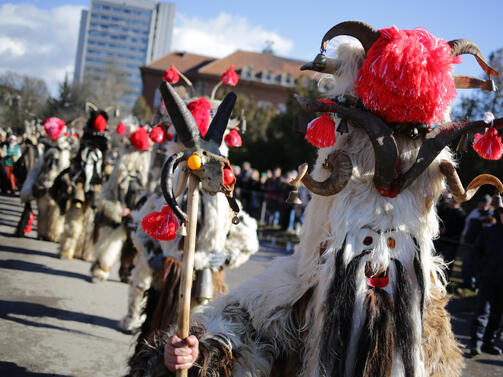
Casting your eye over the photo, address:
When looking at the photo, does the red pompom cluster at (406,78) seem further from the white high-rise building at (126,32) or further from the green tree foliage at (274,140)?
the white high-rise building at (126,32)

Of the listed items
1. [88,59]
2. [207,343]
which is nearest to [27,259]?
[207,343]

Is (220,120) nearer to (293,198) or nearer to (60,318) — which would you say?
(293,198)

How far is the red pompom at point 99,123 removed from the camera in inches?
300

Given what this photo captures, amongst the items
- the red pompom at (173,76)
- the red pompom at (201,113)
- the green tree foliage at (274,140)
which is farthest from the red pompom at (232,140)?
the green tree foliage at (274,140)

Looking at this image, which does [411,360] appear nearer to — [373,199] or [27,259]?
[373,199]

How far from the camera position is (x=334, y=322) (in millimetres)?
2236

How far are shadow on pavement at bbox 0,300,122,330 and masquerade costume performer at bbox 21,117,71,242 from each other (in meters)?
3.01

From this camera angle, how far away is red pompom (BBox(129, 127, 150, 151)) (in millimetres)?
6492

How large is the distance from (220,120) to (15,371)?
10.0ft

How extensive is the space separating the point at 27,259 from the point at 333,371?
6616 mm

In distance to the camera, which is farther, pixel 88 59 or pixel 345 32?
pixel 88 59

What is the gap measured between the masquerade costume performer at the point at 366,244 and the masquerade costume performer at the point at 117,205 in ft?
15.2

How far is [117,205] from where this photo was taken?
6852 mm

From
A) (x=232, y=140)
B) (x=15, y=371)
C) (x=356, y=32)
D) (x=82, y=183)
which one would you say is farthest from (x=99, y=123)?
(x=356, y=32)
